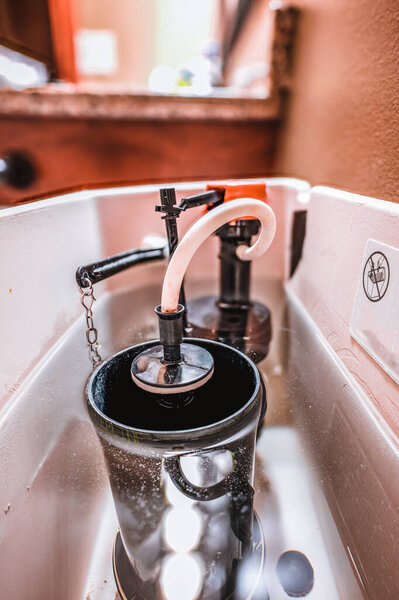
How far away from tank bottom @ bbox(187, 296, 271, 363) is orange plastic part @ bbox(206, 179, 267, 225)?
0.18m

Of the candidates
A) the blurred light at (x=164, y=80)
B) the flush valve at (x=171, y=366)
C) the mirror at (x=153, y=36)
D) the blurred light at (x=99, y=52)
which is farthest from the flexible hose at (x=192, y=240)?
the blurred light at (x=99, y=52)

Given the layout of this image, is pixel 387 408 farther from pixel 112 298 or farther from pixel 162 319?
pixel 112 298

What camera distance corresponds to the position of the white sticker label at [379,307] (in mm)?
382

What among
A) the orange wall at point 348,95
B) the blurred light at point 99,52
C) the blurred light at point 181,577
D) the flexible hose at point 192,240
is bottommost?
the blurred light at point 181,577

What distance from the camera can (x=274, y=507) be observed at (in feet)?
1.09

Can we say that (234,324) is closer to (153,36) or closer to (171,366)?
(171,366)

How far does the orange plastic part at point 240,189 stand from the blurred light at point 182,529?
400 mm

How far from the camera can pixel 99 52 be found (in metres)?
2.53

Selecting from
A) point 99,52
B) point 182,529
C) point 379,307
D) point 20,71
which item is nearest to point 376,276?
point 379,307

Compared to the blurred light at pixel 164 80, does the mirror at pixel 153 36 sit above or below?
above

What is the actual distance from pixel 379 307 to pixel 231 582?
1.04ft

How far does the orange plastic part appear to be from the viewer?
55 centimetres

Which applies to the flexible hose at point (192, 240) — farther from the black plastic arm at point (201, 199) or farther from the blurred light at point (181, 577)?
the blurred light at point (181, 577)

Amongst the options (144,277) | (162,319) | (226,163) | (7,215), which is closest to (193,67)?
(226,163)
